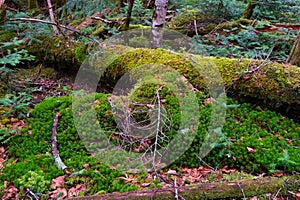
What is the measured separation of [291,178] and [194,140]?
1353 mm

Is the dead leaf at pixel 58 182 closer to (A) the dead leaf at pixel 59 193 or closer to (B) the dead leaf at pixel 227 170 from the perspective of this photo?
(A) the dead leaf at pixel 59 193

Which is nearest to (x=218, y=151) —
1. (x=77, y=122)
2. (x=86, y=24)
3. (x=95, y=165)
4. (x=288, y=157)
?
(x=288, y=157)

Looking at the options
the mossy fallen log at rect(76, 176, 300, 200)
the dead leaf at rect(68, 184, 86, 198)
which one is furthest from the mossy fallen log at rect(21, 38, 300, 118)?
the dead leaf at rect(68, 184, 86, 198)

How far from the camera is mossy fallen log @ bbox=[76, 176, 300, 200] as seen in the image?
2.74 meters

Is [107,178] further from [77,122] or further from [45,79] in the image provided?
[45,79]

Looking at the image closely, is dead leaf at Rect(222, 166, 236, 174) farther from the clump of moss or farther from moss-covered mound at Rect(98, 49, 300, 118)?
moss-covered mound at Rect(98, 49, 300, 118)

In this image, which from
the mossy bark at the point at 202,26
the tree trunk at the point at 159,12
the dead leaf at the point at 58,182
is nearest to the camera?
the dead leaf at the point at 58,182

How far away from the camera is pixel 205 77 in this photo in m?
4.79

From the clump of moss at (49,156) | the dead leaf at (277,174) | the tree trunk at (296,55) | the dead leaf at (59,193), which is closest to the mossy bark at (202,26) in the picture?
the tree trunk at (296,55)

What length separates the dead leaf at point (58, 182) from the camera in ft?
10.5

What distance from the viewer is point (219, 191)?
2.79 m

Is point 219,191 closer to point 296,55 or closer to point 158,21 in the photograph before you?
point 296,55

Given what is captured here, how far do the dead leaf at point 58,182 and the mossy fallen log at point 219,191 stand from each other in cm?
71

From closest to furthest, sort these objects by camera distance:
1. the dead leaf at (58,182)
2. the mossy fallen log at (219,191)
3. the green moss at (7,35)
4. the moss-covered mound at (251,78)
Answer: the mossy fallen log at (219,191), the dead leaf at (58,182), the moss-covered mound at (251,78), the green moss at (7,35)
